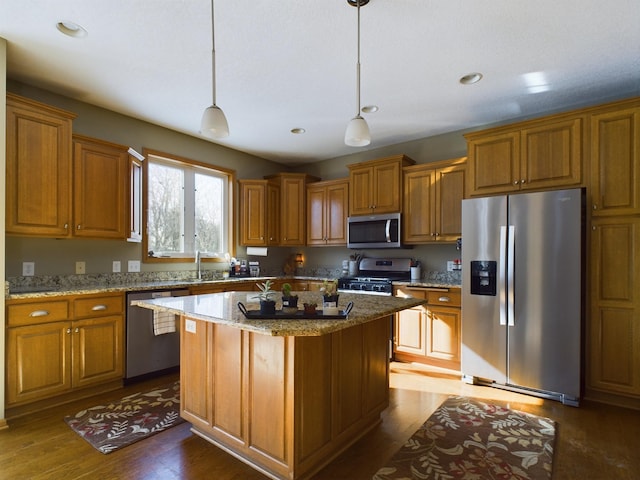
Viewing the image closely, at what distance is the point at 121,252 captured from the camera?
3.68 metres

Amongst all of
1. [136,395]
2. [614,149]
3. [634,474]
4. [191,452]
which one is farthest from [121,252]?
[614,149]

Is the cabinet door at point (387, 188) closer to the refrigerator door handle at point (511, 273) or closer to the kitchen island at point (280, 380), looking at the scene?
the refrigerator door handle at point (511, 273)

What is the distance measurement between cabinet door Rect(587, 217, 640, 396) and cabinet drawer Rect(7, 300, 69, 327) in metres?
4.34

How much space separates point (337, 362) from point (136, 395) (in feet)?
6.63

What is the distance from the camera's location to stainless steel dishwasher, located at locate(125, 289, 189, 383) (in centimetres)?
318

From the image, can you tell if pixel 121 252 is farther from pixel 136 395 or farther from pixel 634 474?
pixel 634 474

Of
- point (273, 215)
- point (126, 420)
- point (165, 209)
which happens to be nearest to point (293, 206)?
point (273, 215)

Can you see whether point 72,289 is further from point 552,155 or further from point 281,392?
point 552,155

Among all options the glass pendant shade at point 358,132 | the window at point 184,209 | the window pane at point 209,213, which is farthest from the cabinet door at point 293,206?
the glass pendant shade at point 358,132

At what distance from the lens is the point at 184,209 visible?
4.43 m

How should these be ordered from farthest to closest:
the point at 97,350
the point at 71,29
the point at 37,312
A: the point at 97,350, the point at 37,312, the point at 71,29

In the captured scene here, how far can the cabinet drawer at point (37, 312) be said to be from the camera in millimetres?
2527

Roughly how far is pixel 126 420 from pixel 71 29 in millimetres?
2738

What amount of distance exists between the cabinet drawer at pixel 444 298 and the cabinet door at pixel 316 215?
6.15 feet
